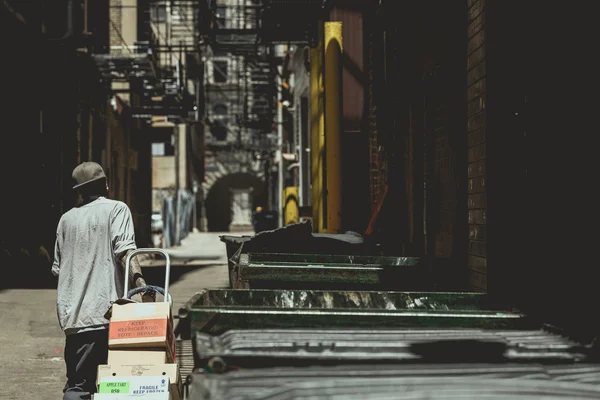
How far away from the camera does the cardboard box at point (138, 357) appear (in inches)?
191

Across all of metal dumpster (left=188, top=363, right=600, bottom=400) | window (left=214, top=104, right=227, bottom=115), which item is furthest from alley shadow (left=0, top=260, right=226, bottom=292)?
window (left=214, top=104, right=227, bottom=115)

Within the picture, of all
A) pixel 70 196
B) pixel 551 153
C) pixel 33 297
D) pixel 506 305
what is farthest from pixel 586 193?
pixel 70 196

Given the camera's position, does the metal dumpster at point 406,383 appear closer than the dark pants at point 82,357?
Yes

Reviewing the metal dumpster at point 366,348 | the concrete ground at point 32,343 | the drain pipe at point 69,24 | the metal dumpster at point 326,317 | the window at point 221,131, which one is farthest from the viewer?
the window at point 221,131

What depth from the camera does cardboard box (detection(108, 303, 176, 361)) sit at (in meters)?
4.85

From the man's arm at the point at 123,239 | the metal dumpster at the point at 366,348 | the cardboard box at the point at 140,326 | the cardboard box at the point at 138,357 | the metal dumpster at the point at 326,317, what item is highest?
the man's arm at the point at 123,239

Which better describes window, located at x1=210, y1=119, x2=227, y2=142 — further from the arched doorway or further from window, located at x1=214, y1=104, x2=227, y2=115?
the arched doorway

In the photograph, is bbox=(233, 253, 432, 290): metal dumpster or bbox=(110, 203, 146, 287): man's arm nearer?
bbox=(110, 203, 146, 287): man's arm

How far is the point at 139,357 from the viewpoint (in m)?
4.87

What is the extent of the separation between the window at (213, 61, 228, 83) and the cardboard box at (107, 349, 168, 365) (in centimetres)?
6076

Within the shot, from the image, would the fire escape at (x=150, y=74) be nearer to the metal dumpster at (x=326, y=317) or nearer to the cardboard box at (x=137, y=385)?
the cardboard box at (x=137, y=385)

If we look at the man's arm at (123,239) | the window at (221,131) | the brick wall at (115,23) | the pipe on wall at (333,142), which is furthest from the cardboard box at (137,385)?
the window at (221,131)

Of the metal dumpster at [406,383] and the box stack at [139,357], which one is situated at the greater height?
the metal dumpster at [406,383]

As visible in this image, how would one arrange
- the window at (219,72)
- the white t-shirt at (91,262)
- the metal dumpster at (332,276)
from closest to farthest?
the white t-shirt at (91,262), the metal dumpster at (332,276), the window at (219,72)
